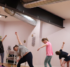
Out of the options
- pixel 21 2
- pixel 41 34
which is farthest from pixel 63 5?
pixel 41 34

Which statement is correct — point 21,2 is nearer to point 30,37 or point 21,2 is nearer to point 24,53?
point 24,53

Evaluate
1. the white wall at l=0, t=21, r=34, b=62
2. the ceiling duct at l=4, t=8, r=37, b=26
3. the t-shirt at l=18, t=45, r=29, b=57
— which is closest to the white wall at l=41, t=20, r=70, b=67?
the ceiling duct at l=4, t=8, r=37, b=26

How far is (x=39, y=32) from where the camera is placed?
17.6 feet

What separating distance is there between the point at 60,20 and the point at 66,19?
1.09 feet

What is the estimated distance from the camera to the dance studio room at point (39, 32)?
134 inches

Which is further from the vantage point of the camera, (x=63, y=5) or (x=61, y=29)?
(x=61, y=29)

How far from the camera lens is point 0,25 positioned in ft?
20.9

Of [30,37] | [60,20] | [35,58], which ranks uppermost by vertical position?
[60,20]

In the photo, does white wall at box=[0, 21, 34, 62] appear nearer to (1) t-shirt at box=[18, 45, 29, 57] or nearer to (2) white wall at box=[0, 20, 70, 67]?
(2) white wall at box=[0, 20, 70, 67]

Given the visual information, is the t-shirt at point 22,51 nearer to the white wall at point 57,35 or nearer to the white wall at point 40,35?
the white wall at point 40,35

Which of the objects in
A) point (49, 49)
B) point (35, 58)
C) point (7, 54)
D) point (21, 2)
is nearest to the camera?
point (21, 2)

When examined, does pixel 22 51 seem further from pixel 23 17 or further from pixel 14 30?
pixel 14 30

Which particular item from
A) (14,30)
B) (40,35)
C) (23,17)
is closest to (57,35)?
(40,35)

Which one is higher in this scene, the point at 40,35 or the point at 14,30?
the point at 14,30
